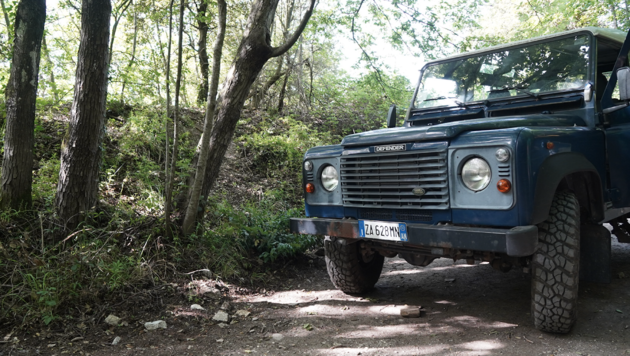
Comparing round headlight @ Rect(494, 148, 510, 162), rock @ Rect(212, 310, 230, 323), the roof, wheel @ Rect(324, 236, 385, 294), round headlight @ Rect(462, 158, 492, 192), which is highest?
the roof

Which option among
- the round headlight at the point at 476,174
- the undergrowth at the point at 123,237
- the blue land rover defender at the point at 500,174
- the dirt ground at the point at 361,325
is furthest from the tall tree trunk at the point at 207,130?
the round headlight at the point at 476,174

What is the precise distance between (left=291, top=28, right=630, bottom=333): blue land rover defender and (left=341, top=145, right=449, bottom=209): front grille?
1 centimetres

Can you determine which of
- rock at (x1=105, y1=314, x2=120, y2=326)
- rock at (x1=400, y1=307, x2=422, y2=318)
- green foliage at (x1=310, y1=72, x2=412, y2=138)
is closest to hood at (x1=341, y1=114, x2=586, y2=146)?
rock at (x1=400, y1=307, x2=422, y2=318)

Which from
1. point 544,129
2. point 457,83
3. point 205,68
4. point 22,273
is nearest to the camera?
point 544,129

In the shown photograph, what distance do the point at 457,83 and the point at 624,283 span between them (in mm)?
2627

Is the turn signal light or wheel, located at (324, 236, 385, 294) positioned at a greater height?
the turn signal light

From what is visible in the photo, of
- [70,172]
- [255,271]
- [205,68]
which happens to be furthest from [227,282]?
[205,68]

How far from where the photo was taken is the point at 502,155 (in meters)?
2.78

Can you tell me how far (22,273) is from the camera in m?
3.56

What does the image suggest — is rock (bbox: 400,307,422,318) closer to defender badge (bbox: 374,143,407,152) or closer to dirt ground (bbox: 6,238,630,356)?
dirt ground (bbox: 6,238,630,356)

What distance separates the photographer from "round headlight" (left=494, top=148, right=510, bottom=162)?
9.05ft

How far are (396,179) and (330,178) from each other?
718 mm

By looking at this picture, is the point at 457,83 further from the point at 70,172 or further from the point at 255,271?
the point at 70,172

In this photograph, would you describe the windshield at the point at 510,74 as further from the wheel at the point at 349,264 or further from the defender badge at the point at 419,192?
the wheel at the point at 349,264
